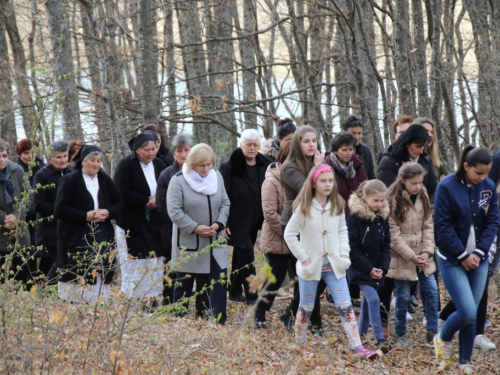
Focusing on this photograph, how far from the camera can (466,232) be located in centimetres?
651

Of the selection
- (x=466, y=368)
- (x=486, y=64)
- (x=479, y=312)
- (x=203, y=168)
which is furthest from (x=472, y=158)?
(x=486, y=64)

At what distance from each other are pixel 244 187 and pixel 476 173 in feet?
10.3

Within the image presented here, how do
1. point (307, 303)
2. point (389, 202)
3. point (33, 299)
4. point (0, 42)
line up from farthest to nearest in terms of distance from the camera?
point (0, 42) → point (389, 202) → point (307, 303) → point (33, 299)

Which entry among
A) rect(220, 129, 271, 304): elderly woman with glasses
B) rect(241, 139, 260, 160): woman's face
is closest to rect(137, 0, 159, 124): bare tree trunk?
rect(220, 129, 271, 304): elderly woman with glasses

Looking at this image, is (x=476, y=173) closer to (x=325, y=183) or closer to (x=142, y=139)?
(x=325, y=183)

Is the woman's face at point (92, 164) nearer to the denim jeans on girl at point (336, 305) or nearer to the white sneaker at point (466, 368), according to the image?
the denim jeans on girl at point (336, 305)

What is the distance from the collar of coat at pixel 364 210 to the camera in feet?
23.0

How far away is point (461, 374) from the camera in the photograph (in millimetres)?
6473

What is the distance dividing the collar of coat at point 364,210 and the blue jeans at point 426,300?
87cm

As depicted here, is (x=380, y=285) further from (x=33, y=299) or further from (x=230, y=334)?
(x=33, y=299)

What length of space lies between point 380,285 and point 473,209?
1.34m

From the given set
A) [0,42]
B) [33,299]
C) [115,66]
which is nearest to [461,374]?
[33,299]

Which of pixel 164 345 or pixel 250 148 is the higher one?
pixel 250 148

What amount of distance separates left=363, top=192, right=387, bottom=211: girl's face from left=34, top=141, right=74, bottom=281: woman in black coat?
3.70 meters
